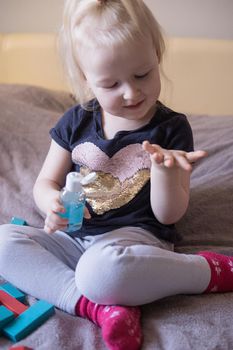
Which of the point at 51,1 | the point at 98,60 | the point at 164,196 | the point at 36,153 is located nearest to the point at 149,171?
the point at 164,196

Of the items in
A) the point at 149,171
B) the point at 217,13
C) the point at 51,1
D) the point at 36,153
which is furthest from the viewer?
the point at 51,1

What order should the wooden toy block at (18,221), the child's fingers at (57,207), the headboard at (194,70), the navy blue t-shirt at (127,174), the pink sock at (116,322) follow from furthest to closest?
the headboard at (194,70)
the wooden toy block at (18,221)
the navy blue t-shirt at (127,174)
the child's fingers at (57,207)
the pink sock at (116,322)

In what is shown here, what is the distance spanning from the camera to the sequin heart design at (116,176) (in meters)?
0.87

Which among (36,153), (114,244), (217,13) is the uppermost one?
(217,13)

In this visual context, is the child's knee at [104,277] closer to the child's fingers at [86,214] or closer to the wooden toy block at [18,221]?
the child's fingers at [86,214]

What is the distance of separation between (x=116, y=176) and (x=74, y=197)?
0.15 m

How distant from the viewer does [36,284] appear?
778mm

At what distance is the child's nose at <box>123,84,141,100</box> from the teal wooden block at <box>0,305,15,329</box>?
399mm

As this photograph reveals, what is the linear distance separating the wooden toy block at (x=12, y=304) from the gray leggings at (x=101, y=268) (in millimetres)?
29

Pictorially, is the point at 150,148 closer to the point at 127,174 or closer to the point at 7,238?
the point at 127,174

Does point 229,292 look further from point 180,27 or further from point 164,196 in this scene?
point 180,27

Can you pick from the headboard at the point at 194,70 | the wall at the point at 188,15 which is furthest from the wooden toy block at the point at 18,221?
the wall at the point at 188,15

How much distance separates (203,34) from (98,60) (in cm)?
99

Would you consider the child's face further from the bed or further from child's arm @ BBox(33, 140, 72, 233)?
the bed
